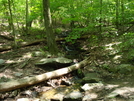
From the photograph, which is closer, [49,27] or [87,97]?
[87,97]

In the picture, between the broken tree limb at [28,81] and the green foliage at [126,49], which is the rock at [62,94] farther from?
the green foliage at [126,49]

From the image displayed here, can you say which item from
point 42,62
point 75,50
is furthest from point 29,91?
point 75,50

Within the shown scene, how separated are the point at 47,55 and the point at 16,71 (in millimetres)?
2579

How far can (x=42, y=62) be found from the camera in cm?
753

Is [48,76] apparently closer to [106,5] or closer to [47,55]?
[47,55]

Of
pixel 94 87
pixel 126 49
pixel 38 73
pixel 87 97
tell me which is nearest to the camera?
pixel 87 97

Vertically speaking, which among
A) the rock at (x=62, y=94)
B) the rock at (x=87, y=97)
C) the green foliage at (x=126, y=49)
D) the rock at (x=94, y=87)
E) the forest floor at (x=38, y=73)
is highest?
the green foliage at (x=126, y=49)

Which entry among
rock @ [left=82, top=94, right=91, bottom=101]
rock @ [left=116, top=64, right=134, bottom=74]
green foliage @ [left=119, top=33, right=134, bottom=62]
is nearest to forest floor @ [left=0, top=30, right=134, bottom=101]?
rock @ [left=116, top=64, right=134, bottom=74]

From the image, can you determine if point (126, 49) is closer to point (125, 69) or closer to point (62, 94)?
point (125, 69)

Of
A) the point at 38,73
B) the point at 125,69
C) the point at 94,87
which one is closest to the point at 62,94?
the point at 94,87

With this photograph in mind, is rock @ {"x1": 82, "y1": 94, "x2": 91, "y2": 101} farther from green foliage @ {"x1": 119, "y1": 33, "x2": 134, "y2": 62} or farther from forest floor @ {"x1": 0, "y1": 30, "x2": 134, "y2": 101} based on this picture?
green foliage @ {"x1": 119, "y1": 33, "x2": 134, "y2": 62}

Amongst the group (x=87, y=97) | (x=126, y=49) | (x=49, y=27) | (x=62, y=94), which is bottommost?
(x=62, y=94)

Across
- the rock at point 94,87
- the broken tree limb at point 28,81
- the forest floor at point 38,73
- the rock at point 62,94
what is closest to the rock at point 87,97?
the rock at point 62,94

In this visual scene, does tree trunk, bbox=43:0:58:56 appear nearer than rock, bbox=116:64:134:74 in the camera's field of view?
No
